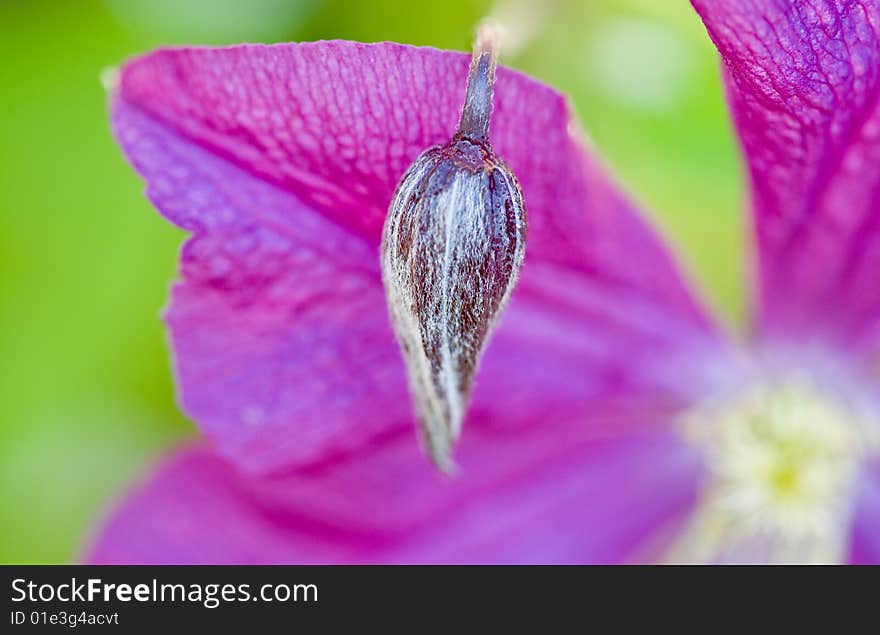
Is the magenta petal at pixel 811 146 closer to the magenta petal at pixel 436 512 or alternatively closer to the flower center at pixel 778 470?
the flower center at pixel 778 470

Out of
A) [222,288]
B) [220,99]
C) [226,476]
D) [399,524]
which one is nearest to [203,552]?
[226,476]

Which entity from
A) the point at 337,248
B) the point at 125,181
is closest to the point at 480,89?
the point at 337,248

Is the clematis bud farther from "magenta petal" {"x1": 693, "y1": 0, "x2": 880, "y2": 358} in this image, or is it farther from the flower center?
the flower center

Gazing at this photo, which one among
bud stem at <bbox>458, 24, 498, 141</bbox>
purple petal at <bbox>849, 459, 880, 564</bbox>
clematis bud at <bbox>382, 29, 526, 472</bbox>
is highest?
bud stem at <bbox>458, 24, 498, 141</bbox>

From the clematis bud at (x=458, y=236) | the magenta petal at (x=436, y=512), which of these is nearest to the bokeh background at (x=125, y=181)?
the magenta petal at (x=436, y=512)

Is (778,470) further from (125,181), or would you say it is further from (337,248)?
(125,181)

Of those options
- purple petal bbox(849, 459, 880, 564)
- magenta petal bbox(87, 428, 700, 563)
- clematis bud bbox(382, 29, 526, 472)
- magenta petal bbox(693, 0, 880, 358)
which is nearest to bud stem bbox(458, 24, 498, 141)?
clematis bud bbox(382, 29, 526, 472)

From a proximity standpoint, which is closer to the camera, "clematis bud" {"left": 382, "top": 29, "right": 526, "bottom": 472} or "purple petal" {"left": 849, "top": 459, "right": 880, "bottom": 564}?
"clematis bud" {"left": 382, "top": 29, "right": 526, "bottom": 472}
